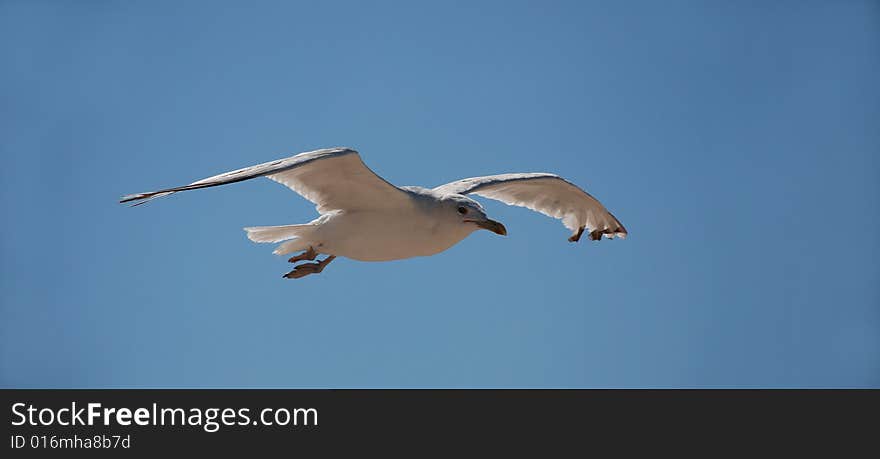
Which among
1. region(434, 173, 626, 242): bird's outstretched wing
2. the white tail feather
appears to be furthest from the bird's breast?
region(434, 173, 626, 242): bird's outstretched wing

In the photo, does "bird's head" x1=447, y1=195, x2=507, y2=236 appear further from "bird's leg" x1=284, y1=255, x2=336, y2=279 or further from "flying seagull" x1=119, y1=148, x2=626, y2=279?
"bird's leg" x1=284, y1=255, x2=336, y2=279

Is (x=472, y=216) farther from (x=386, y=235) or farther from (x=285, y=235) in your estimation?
(x=285, y=235)

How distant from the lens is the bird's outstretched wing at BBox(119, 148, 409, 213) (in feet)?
28.3

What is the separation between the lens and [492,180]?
36.7 ft

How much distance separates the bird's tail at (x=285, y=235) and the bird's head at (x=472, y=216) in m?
1.43

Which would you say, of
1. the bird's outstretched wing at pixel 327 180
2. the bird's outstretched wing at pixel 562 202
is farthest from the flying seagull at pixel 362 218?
the bird's outstretched wing at pixel 562 202

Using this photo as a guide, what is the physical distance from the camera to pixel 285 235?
33.4 feet

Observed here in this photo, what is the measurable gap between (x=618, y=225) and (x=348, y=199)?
390cm

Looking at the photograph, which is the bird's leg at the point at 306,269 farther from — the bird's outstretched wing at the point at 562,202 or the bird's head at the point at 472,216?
the bird's outstretched wing at the point at 562,202

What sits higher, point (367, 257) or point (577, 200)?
point (577, 200)

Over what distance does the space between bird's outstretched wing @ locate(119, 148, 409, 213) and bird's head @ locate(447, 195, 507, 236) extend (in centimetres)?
46
